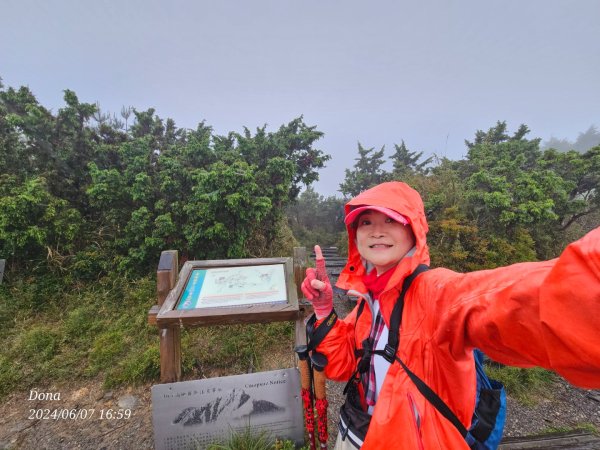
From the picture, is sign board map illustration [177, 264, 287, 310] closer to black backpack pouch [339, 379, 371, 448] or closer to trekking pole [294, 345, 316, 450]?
trekking pole [294, 345, 316, 450]

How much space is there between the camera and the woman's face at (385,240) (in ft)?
5.12

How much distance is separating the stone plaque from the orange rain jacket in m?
1.39

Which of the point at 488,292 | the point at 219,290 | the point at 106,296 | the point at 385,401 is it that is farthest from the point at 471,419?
the point at 106,296

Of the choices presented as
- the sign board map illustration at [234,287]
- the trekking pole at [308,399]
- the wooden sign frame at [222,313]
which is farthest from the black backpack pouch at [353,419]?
the sign board map illustration at [234,287]

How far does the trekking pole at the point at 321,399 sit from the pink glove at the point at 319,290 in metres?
0.27

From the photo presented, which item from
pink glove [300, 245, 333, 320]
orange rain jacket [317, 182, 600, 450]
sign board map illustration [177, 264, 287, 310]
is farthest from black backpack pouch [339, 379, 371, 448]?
sign board map illustration [177, 264, 287, 310]

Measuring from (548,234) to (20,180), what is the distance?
1277 cm

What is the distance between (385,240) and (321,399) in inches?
73.0

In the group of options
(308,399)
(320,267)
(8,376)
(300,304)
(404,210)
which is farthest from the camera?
(8,376)

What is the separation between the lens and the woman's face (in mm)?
1561

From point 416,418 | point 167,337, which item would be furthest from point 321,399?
point 167,337

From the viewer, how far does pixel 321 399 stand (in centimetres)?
257

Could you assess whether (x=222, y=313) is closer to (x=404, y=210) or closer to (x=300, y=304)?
(x=300, y=304)

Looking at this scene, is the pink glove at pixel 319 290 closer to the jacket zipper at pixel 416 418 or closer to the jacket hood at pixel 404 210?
the jacket hood at pixel 404 210
